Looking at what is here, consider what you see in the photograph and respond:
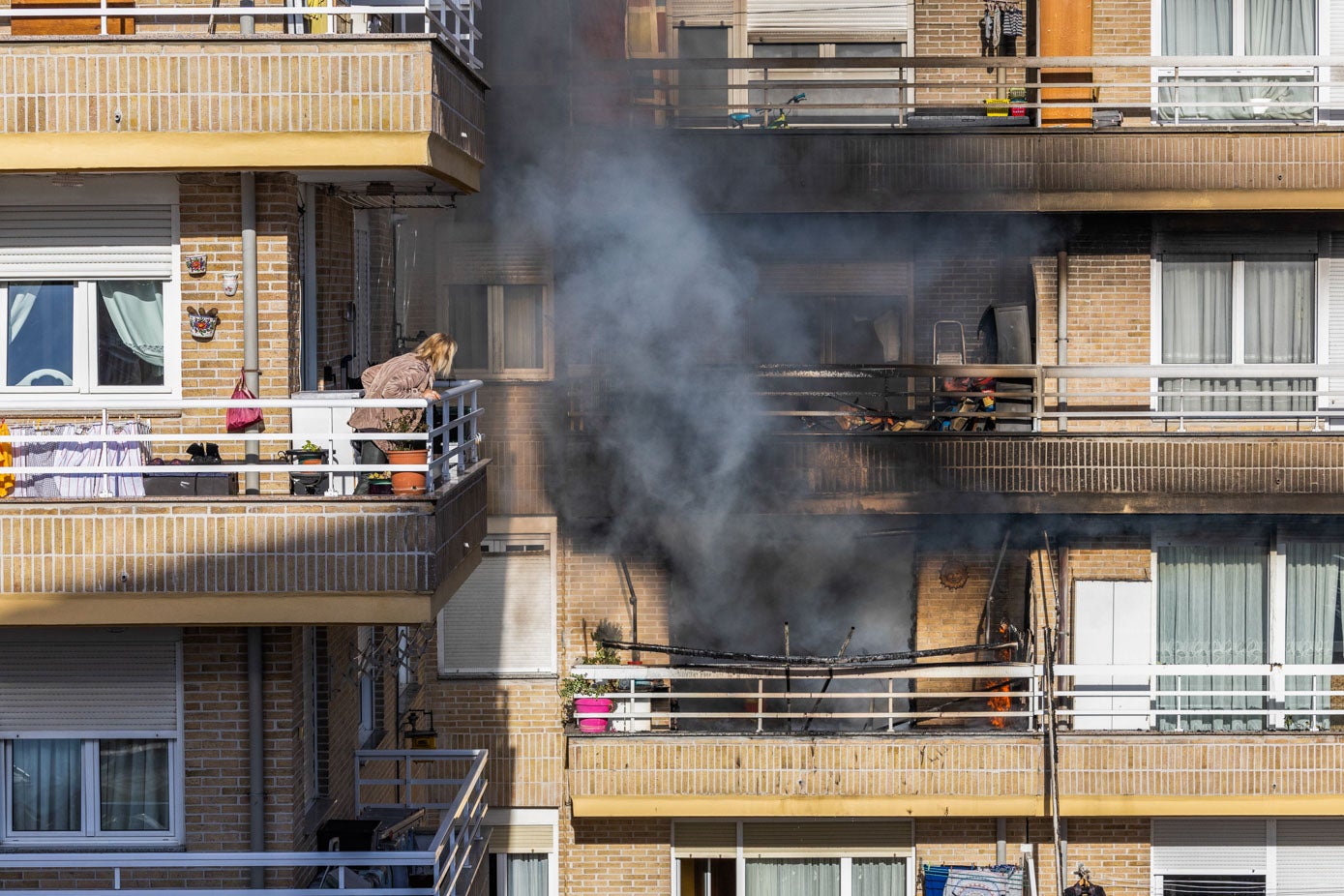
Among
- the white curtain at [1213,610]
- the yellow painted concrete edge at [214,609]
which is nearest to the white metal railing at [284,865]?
the yellow painted concrete edge at [214,609]

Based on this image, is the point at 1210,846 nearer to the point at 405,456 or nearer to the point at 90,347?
the point at 405,456

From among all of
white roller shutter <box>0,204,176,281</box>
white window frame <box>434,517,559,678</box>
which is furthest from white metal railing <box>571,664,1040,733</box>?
white roller shutter <box>0,204,176,281</box>

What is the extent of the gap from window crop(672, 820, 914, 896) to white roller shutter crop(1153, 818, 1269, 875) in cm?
Result: 230

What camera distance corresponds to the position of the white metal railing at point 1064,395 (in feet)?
47.5

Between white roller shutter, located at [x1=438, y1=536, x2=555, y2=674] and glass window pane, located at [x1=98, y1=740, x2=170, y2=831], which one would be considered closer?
glass window pane, located at [x1=98, y1=740, x2=170, y2=831]

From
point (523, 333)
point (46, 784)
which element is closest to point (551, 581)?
point (523, 333)

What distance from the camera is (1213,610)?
15523 mm

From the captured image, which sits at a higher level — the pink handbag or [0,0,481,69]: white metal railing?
[0,0,481,69]: white metal railing

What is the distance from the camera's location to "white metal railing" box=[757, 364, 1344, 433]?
14.5m

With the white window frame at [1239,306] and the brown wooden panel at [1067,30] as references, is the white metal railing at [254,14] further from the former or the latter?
the white window frame at [1239,306]

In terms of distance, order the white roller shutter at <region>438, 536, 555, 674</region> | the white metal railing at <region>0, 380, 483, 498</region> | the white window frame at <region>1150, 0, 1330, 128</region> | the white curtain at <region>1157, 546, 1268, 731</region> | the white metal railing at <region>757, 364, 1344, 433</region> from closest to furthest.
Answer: the white metal railing at <region>0, 380, 483, 498</region> < the white metal railing at <region>757, 364, 1344, 433</region> < the white window frame at <region>1150, 0, 1330, 128</region> < the white curtain at <region>1157, 546, 1268, 731</region> < the white roller shutter at <region>438, 536, 555, 674</region>

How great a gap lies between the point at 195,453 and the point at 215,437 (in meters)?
0.76

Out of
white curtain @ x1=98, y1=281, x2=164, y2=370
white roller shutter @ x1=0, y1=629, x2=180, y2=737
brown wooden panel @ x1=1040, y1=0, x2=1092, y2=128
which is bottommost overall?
white roller shutter @ x1=0, y1=629, x2=180, y2=737

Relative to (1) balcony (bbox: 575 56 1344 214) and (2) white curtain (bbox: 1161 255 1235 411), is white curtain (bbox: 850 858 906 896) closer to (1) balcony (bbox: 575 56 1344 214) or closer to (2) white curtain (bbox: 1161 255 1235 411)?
(2) white curtain (bbox: 1161 255 1235 411)
